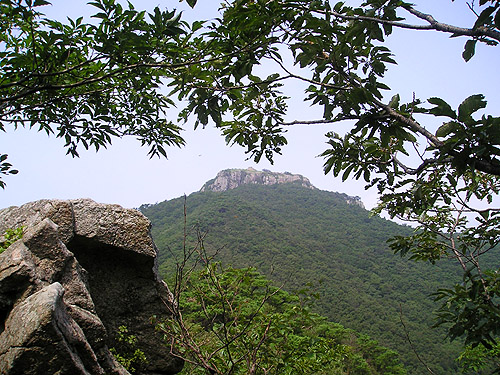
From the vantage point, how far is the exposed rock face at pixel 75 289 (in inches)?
78.4

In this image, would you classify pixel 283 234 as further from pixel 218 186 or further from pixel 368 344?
pixel 218 186

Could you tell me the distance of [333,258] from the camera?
5488cm

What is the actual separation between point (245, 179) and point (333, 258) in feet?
203

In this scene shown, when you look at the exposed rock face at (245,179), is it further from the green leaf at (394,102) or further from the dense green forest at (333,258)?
the green leaf at (394,102)

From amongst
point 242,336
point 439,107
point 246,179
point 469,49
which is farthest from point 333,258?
point 246,179

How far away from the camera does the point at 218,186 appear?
11000 centimetres

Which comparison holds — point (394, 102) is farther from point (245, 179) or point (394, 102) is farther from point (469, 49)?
point (245, 179)

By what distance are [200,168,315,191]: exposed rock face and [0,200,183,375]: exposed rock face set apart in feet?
339

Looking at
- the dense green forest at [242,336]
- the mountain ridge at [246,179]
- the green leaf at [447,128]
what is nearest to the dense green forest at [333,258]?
the dense green forest at [242,336]

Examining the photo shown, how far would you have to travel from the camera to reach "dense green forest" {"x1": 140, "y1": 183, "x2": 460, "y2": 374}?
31.6m

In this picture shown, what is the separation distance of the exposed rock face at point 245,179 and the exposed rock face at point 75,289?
10326cm

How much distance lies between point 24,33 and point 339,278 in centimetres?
5071

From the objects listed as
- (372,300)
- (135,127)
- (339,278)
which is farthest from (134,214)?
(339,278)

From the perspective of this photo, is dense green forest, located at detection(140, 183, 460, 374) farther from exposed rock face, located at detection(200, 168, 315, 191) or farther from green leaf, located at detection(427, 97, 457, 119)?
exposed rock face, located at detection(200, 168, 315, 191)
